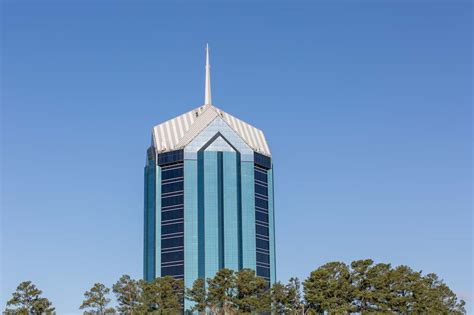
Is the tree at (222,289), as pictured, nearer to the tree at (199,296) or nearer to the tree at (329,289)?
the tree at (199,296)

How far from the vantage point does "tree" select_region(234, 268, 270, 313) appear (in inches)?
5748

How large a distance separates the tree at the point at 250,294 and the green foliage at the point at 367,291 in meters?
8.07

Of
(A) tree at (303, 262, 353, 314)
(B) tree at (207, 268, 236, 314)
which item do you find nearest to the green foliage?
(A) tree at (303, 262, 353, 314)

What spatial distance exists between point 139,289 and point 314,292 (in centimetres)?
2975

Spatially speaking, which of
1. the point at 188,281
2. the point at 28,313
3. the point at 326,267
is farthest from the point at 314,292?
the point at 188,281

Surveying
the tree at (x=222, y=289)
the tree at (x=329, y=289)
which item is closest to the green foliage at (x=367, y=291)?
the tree at (x=329, y=289)

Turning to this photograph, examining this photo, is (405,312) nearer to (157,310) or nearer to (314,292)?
(314,292)

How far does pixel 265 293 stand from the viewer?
14862 cm

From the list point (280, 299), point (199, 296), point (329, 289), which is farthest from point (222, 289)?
point (329, 289)

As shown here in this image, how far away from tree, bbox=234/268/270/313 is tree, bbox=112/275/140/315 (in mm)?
16660

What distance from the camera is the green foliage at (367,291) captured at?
139 metres

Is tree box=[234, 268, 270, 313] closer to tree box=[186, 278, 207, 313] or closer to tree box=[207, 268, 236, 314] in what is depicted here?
tree box=[207, 268, 236, 314]

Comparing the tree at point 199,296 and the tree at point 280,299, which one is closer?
the tree at point 280,299

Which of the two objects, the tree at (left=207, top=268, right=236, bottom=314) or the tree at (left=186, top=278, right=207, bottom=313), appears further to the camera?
the tree at (left=186, top=278, right=207, bottom=313)
